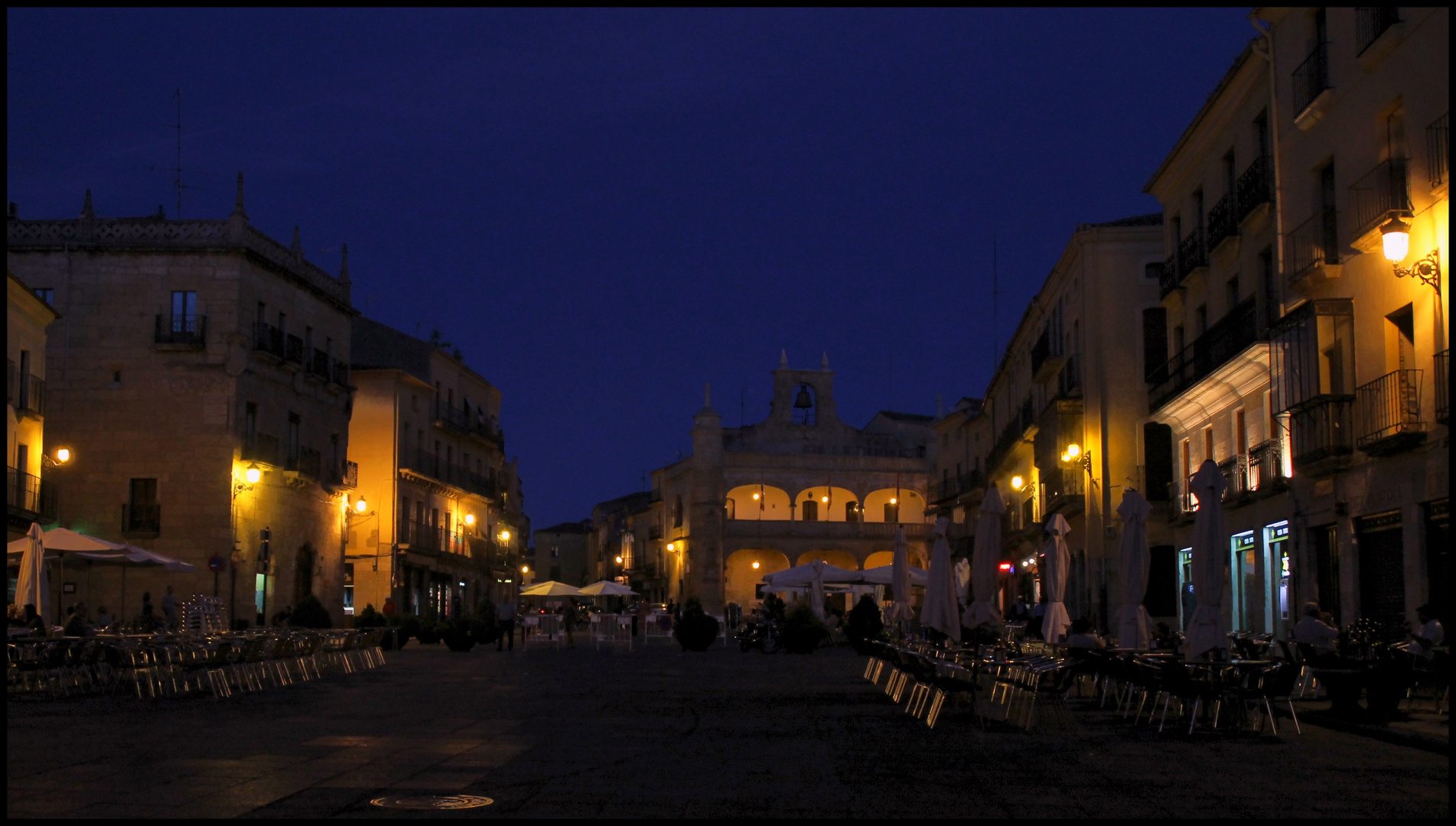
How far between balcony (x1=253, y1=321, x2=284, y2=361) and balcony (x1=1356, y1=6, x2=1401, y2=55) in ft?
95.1

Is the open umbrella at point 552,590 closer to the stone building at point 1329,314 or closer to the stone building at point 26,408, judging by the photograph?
the stone building at point 26,408

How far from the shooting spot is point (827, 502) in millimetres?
77125

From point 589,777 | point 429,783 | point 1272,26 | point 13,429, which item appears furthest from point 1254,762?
point 13,429

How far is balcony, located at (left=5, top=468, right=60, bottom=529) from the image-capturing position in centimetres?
3162

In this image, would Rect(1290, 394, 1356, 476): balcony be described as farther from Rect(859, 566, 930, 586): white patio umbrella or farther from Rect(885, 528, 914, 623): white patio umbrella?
Rect(859, 566, 930, 586): white patio umbrella

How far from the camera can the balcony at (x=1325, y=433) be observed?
19.2 m

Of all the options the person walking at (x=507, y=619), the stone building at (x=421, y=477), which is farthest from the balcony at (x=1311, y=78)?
the stone building at (x=421, y=477)

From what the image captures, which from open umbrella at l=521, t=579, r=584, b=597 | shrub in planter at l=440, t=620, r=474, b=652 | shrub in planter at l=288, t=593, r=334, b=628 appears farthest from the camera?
open umbrella at l=521, t=579, r=584, b=597

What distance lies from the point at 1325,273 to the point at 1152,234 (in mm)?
13518

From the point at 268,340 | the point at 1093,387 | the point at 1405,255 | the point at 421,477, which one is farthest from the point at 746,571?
the point at 1405,255

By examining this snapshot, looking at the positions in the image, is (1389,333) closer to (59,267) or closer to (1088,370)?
(1088,370)

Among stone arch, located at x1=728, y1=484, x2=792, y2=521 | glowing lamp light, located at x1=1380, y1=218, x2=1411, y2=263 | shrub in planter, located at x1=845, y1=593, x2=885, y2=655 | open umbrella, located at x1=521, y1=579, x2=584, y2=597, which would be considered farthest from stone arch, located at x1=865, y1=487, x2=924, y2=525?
glowing lamp light, located at x1=1380, y1=218, x2=1411, y2=263

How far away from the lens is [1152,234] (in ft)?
108

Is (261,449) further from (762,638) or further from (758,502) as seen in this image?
(758,502)
